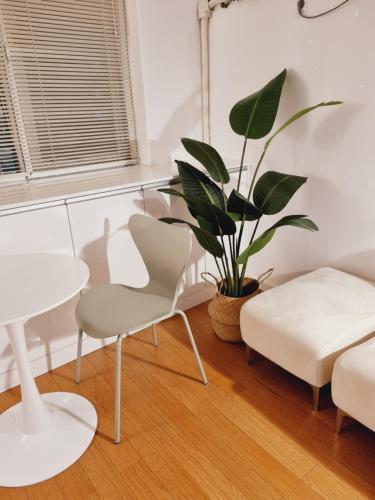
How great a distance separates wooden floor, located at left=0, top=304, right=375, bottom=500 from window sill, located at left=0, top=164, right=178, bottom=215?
985 millimetres

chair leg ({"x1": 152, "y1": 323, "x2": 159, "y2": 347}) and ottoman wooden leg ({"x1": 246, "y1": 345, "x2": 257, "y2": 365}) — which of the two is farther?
chair leg ({"x1": 152, "y1": 323, "x2": 159, "y2": 347})

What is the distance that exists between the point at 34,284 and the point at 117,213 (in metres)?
0.80

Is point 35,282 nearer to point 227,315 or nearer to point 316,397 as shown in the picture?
point 227,315

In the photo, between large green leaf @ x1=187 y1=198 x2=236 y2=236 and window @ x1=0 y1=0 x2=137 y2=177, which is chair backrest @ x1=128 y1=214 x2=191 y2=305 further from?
window @ x1=0 y1=0 x2=137 y2=177

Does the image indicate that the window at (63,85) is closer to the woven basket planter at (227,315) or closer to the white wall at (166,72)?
the white wall at (166,72)

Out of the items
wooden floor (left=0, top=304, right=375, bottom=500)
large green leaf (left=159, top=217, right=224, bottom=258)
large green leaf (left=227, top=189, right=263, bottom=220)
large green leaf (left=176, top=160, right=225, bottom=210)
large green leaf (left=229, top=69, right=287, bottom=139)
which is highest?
large green leaf (left=229, top=69, right=287, bottom=139)

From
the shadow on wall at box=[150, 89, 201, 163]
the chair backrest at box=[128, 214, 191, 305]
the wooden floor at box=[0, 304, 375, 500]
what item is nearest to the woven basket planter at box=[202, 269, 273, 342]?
the wooden floor at box=[0, 304, 375, 500]

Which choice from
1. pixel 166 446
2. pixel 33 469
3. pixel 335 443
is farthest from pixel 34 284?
pixel 335 443

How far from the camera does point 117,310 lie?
1.65 m

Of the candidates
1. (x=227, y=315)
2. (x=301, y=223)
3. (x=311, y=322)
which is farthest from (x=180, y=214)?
(x=311, y=322)

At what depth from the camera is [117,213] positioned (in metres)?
2.05

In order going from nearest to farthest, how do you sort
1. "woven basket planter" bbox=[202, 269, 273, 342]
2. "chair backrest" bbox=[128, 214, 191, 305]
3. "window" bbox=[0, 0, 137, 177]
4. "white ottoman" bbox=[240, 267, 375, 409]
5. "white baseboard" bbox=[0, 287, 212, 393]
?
"white ottoman" bbox=[240, 267, 375, 409], "chair backrest" bbox=[128, 214, 191, 305], "white baseboard" bbox=[0, 287, 212, 393], "window" bbox=[0, 0, 137, 177], "woven basket planter" bbox=[202, 269, 273, 342]

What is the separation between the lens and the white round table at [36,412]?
51.7 inches

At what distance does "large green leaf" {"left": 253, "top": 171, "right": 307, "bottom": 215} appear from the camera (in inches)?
72.1
